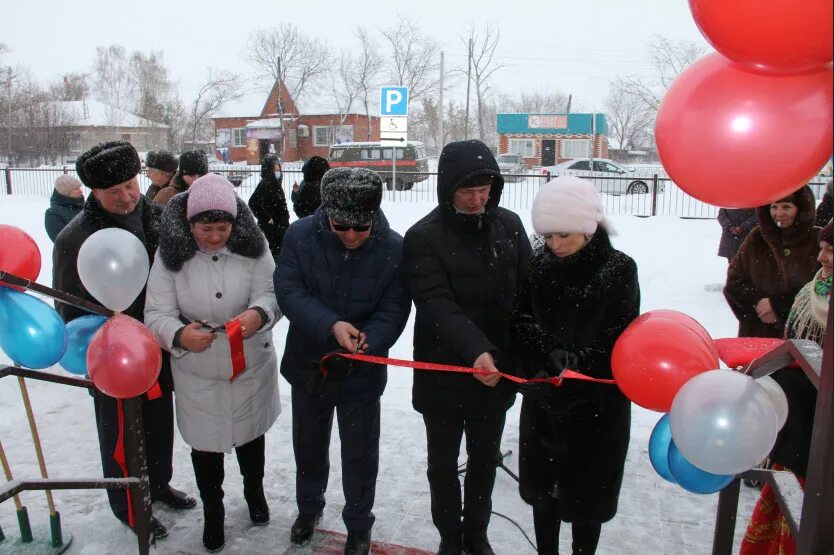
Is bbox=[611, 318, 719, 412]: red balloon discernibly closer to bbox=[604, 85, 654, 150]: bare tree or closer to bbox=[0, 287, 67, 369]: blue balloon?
bbox=[0, 287, 67, 369]: blue balloon

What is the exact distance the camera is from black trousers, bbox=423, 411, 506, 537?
2953mm

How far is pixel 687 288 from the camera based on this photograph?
8617 millimetres

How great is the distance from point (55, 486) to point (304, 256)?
4.47 ft

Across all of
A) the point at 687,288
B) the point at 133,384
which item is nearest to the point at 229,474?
the point at 133,384

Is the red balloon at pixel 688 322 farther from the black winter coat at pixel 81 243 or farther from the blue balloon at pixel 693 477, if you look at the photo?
the black winter coat at pixel 81 243

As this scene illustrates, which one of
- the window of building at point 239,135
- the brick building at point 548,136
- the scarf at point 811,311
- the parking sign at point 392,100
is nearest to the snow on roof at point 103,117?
the window of building at point 239,135

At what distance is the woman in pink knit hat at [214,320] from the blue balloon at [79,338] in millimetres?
217

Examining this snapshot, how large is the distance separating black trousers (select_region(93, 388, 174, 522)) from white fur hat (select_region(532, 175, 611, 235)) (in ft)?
6.81

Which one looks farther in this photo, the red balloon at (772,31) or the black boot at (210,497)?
the black boot at (210,497)

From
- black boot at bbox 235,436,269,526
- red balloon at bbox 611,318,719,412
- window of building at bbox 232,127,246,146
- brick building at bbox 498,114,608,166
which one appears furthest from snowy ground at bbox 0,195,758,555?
window of building at bbox 232,127,246,146

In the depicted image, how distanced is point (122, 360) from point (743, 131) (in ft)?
7.06

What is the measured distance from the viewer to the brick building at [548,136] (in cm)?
3997

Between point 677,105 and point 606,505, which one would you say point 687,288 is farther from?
point 677,105

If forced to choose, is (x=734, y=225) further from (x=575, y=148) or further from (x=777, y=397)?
(x=575, y=148)
